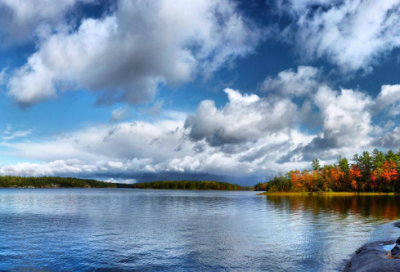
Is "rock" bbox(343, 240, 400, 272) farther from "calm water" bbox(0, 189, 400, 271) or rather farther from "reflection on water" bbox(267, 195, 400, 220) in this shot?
"reflection on water" bbox(267, 195, 400, 220)

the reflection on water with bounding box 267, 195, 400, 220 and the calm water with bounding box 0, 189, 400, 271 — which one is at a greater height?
the calm water with bounding box 0, 189, 400, 271

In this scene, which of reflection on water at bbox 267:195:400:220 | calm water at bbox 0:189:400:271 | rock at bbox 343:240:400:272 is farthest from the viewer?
reflection on water at bbox 267:195:400:220

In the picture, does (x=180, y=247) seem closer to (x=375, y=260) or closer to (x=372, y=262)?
(x=372, y=262)

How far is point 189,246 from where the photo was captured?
34.0 metres

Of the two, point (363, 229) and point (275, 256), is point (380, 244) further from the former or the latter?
point (363, 229)

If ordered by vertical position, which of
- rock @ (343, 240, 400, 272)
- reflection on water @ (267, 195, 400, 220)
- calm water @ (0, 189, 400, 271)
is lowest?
reflection on water @ (267, 195, 400, 220)

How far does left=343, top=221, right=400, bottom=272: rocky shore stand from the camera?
20.7m

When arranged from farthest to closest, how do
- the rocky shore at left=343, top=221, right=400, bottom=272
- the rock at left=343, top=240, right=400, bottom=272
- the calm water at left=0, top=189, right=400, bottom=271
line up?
the calm water at left=0, top=189, right=400, bottom=271 → the rocky shore at left=343, top=221, right=400, bottom=272 → the rock at left=343, top=240, right=400, bottom=272

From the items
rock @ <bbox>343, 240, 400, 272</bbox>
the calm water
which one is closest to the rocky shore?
rock @ <bbox>343, 240, 400, 272</bbox>

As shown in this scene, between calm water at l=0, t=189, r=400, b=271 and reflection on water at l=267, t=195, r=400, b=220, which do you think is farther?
reflection on water at l=267, t=195, r=400, b=220

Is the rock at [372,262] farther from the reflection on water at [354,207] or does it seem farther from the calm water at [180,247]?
the reflection on water at [354,207]

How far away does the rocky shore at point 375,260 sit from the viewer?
20703mm

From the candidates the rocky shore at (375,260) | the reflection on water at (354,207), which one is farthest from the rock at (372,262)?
the reflection on water at (354,207)

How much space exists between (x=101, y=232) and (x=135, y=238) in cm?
788
